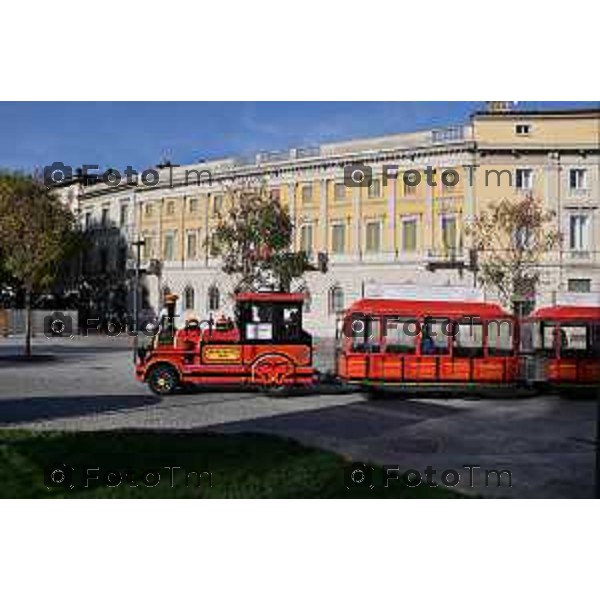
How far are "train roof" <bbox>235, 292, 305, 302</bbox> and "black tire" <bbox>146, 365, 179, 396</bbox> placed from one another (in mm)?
2420

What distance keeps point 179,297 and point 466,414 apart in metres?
4.85

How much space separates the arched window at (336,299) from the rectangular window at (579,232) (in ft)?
11.1

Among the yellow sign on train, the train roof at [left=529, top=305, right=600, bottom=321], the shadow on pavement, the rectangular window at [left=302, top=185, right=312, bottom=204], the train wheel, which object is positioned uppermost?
the rectangular window at [left=302, top=185, right=312, bottom=204]

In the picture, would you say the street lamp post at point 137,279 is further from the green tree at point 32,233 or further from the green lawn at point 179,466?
the green lawn at point 179,466

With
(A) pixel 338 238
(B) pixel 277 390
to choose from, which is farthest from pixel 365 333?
(A) pixel 338 238

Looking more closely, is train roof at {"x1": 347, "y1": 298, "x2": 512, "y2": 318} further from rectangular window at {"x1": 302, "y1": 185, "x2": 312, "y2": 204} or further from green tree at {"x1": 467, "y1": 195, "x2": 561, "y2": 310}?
rectangular window at {"x1": 302, "y1": 185, "x2": 312, "y2": 204}

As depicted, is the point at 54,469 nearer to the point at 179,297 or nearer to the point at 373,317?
the point at 179,297

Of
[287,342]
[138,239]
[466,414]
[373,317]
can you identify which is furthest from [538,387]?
[138,239]

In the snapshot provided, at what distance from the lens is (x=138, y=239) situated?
11.2m

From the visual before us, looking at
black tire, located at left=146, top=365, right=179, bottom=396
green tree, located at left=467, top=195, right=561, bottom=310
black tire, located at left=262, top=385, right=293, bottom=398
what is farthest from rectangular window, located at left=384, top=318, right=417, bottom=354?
black tire, located at left=146, top=365, right=179, bottom=396

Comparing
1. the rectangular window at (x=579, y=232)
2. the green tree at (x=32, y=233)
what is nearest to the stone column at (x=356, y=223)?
the rectangular window at (x=579, y=232)

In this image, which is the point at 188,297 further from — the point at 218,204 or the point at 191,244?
the point at 218,204

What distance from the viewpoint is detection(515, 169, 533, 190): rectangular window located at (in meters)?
9.79

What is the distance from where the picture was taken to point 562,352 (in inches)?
524
